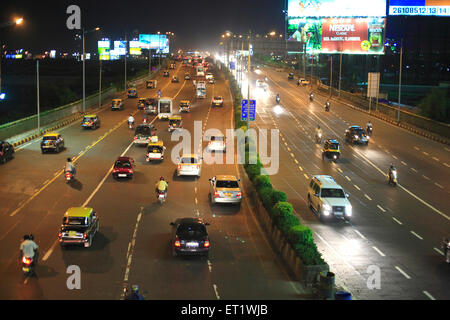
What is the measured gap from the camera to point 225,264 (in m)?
21.6

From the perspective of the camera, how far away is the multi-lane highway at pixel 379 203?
20.9 m

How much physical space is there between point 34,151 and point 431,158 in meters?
30.8

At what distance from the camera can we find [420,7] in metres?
81.6

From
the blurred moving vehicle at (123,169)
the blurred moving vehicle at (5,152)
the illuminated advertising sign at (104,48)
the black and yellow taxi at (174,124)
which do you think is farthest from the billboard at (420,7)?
the illuminated advertising sign at (104,48)

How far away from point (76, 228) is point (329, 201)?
41.2ft

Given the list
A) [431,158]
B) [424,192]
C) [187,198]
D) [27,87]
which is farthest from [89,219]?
[27,87]

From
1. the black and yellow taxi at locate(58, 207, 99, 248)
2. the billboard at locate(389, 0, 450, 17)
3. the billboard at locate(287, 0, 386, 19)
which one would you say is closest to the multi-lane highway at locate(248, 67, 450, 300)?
the black and yellow taxi at locate(58, 207, 99, 248)

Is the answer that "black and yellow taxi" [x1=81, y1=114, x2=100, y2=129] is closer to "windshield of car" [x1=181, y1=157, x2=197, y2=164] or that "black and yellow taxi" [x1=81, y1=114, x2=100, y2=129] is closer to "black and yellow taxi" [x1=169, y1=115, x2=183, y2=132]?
"black and yellow taxi" [x1=169, y1=115, x2=183, y2=132]

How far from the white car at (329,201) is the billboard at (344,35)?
177 feet

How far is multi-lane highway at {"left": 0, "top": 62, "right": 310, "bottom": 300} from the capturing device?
18766 mm

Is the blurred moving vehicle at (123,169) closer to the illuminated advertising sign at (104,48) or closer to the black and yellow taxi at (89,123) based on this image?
the black and yellow taxi at (89,123)

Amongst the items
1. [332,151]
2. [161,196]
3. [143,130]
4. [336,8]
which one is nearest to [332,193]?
[161,196]

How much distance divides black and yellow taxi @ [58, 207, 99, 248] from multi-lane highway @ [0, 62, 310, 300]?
1.36 feet

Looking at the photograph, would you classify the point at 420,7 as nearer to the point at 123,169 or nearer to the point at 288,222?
the point at 123,169
